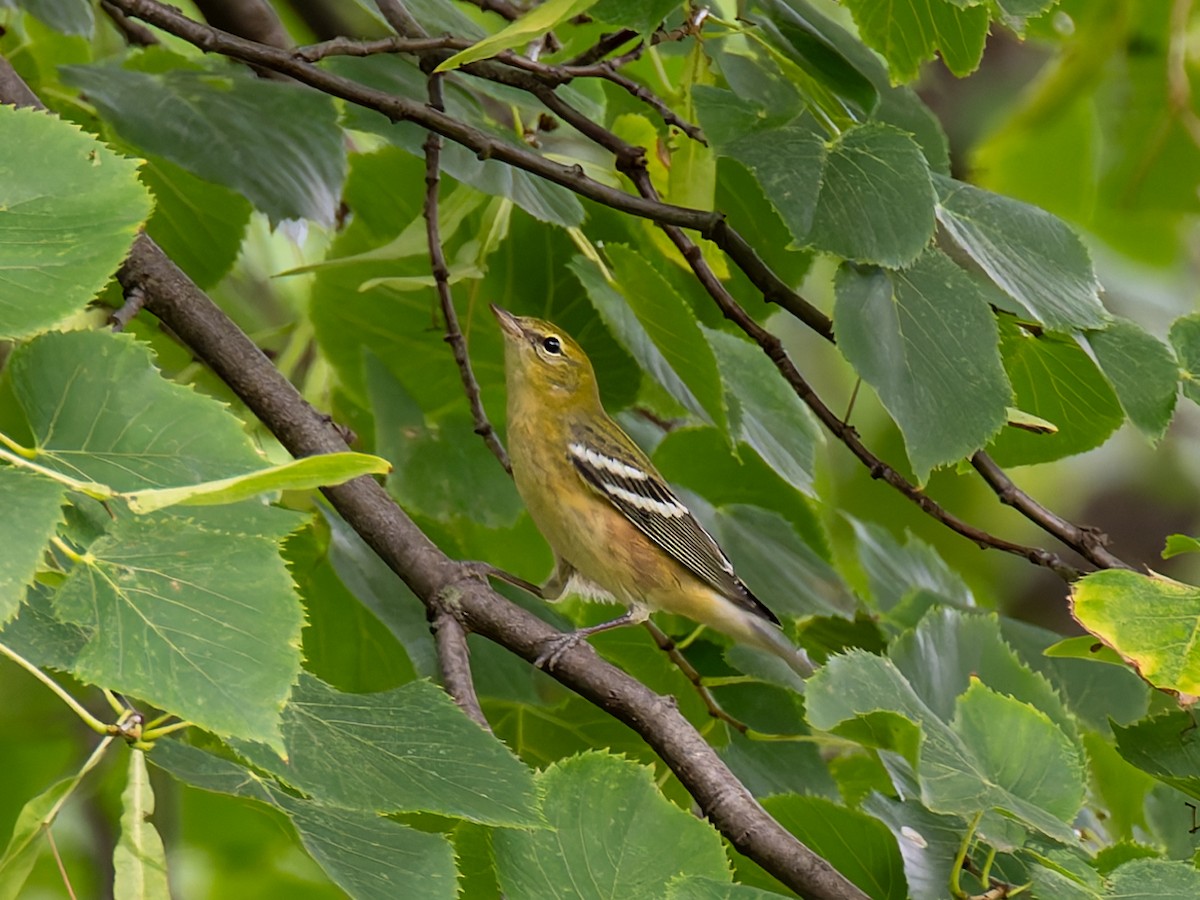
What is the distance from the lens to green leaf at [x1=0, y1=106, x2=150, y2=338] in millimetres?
1060

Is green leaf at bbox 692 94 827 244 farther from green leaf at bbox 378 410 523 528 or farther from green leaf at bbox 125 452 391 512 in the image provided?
green leaf at bbox 125 452 391 512

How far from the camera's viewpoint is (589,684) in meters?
1.60

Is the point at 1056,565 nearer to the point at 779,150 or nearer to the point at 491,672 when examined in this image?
the point at 779,150

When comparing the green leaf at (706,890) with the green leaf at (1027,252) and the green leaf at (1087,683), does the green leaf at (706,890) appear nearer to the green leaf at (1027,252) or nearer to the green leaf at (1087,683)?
the green leaf at (1027,252)

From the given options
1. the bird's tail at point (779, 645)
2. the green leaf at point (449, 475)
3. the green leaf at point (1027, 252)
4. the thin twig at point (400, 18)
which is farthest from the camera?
the bird's tail at point (779, 645)

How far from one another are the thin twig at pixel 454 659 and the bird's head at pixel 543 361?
856 millimetres

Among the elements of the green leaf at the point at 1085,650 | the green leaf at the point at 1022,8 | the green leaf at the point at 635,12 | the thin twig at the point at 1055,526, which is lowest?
the green leaf at the point at 1085,650

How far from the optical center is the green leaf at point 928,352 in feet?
5.31

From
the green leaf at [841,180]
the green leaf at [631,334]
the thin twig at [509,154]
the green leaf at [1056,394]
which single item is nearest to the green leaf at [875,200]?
the green leaf at [841,180]

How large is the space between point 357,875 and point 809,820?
58cm

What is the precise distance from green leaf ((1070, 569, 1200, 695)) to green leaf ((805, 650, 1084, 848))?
129 millimetres

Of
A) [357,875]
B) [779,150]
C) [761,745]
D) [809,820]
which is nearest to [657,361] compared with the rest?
[779,150]

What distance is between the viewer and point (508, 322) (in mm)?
2492

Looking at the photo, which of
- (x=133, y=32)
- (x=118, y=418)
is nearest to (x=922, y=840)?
(x=118, y=418)
